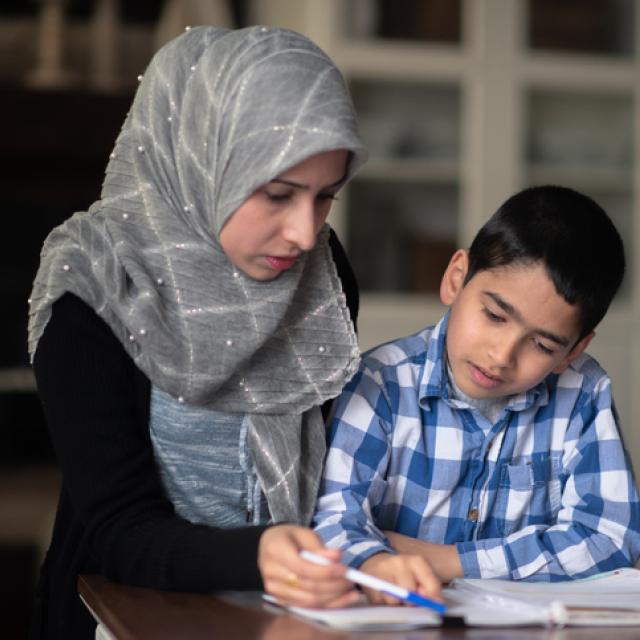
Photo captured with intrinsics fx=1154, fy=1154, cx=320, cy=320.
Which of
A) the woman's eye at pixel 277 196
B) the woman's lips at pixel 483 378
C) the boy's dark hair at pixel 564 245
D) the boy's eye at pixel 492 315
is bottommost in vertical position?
the woman's lips at pixel 483 378

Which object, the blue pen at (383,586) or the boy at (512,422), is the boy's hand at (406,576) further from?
the boy at (512,422)

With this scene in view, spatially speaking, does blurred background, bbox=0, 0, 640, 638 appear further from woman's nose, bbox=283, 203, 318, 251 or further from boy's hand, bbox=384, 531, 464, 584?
woman's nose, bbox=283, 203, 318, 251

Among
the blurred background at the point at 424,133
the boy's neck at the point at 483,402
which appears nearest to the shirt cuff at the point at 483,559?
the boy's neck at the point at 483,402

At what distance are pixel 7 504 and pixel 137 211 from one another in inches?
119

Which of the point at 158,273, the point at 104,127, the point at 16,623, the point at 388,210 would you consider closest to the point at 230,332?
the point at 158,273

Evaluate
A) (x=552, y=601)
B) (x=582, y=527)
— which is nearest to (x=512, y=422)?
(x=582, y=527)

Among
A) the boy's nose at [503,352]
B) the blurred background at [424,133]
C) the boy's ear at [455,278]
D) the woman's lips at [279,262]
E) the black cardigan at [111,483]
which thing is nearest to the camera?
the black cardigan at [111,483]

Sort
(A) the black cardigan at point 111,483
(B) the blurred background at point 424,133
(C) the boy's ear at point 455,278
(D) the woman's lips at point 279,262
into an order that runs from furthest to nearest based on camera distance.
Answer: (B) the blurred background at point 424,133
(C) the boy's ear at point 455,278
(D) the woman's lips at point 279,262
(A) the black cardigan at point 111,483

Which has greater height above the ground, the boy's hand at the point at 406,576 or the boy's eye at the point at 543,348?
the boy's eye at the point at 543,348

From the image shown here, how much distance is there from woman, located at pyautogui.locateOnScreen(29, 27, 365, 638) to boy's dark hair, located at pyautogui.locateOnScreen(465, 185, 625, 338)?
22 cm

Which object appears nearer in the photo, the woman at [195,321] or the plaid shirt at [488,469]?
the woman at [195,321]

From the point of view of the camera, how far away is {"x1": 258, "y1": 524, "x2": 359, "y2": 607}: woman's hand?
971mm

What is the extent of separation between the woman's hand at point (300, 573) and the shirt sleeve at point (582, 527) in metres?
0.30

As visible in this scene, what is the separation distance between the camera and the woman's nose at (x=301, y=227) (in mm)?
1145
